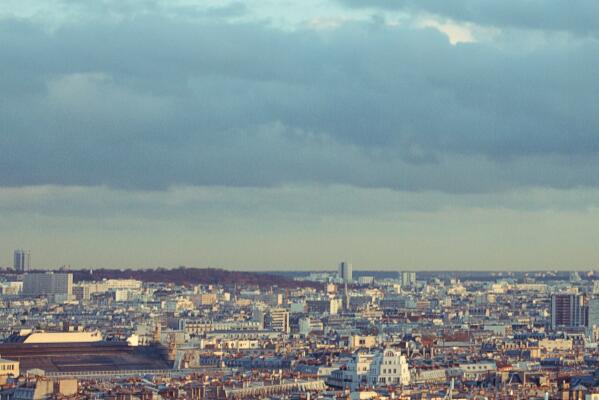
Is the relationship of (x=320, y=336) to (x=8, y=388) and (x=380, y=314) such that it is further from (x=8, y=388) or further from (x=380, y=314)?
(x=8, y=388)

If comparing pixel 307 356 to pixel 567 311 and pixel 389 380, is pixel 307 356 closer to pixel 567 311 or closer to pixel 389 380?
pixel 389 380

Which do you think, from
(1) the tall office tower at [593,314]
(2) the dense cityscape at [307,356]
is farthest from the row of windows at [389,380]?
(1) the tall office tower at [593,314]

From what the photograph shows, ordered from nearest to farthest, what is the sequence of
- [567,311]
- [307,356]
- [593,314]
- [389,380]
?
[389,380]
[307,356]
[593,314]
[567,311]

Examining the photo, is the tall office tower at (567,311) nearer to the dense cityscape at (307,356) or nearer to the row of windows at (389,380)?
the dense cityscape at (307,356)

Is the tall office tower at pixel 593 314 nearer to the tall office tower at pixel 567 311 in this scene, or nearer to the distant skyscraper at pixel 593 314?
the distant skyscraper at pixel 593 314

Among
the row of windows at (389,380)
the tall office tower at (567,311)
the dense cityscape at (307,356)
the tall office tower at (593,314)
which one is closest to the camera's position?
the dense cityscape at (307,356)

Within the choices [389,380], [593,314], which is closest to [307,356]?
[389,380]

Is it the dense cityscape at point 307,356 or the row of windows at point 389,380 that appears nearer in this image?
the dense cityscape at point 307,356

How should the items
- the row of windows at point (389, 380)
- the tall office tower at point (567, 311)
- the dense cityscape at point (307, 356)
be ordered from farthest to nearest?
the tall office tower at point (567, 311) → the row of windows at point (389, 380) → the dense cityscape at point (307, 356)

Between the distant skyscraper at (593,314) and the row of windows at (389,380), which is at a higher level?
the distant skyscraper at (593,314)
